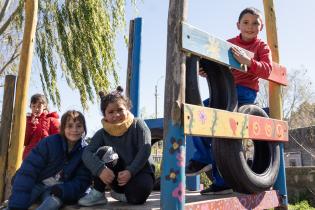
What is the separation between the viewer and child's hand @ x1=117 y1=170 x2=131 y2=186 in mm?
2096

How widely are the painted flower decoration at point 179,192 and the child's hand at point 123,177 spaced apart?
46 cm

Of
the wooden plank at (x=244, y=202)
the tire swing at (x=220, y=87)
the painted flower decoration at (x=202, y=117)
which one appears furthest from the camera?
the tire swing at (x=220, y=87)

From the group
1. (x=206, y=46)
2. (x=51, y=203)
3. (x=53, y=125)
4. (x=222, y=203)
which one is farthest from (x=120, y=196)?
(x=53, y=125)

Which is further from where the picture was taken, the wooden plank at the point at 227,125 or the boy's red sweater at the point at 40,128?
the boy's red sweater at the point at 40,128

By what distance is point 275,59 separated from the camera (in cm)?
318

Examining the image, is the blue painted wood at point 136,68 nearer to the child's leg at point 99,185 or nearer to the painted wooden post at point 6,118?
the painted wooden post at point 6,118

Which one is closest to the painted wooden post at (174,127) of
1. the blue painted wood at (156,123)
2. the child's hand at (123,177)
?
the child's hand at (123,177)

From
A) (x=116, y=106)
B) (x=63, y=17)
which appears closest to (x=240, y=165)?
(x=116, y=106)

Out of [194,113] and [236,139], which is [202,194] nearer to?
[236,139]

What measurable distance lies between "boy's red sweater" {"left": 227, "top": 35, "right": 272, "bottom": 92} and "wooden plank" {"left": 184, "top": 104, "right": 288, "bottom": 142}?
1.01 feet

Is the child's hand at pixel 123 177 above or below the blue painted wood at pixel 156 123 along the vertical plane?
below

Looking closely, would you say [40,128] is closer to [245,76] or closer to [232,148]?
[245,76]

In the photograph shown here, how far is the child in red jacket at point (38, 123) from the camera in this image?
377cm

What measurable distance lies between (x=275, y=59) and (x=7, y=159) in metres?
2.70
